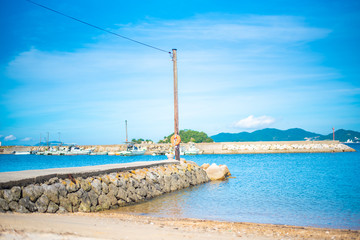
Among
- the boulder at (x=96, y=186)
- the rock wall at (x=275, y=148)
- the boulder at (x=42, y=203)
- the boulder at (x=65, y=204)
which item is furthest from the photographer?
the rock wall at (x=275, y=148)

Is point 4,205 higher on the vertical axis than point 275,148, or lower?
higher

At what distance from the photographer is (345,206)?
13852 mm

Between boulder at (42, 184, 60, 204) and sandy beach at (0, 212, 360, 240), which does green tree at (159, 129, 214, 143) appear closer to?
boulder at (42, 184, 60, 204)

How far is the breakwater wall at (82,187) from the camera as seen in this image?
9.50 m

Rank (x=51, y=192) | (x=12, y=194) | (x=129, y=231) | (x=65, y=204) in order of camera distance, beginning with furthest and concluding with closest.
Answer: (x=65, y=204)
(x=51, y=192)
(x=12, y=194)
(x=129, y=231)

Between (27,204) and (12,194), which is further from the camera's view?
(27,204)

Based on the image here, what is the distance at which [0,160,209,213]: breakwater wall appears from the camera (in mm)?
9500

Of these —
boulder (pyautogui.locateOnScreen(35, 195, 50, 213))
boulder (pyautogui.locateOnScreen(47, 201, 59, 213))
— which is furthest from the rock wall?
boulder (pyautogui.locateOnScreen(35, 195, 50, 213))

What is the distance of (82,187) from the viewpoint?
11609 mm

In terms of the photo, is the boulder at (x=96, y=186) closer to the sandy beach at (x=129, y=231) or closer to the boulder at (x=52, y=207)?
the boulder at (x=52, y=207)

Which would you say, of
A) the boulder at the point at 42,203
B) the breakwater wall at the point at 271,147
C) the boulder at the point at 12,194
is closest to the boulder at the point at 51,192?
the boulder at the point at 42,203

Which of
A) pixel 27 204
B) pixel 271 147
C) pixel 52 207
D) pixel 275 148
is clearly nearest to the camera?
pixel 27 204

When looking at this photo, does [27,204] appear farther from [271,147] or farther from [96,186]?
[271,147]

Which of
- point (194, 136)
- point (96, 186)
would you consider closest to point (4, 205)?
point (96, 186)
